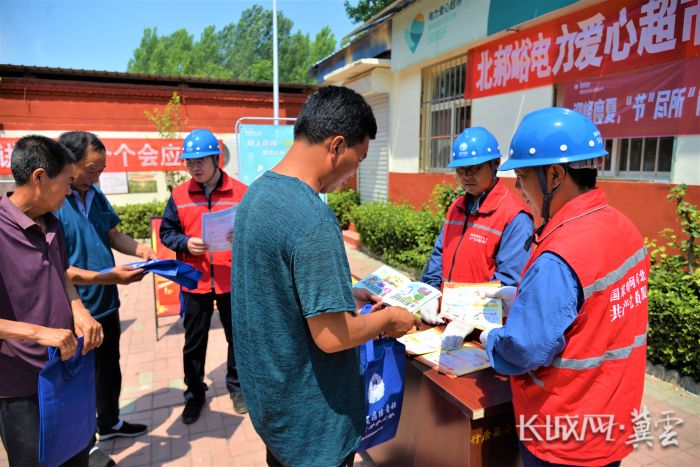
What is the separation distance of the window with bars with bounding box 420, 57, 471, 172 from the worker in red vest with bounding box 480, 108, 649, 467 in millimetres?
5804

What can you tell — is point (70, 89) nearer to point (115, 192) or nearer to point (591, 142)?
point (115, 192)

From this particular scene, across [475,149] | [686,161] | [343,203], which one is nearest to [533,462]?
[475,149]

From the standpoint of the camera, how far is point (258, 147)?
6.52 m

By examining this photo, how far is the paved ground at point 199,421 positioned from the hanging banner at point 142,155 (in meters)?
5.83

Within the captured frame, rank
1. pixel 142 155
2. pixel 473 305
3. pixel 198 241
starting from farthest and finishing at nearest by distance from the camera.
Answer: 1. pixel 142 155
2. pixel 198 241
3. pixel 473 305

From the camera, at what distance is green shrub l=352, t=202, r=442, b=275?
652cm

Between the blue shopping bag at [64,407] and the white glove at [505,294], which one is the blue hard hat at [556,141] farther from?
the blue shopping bag at [64,407]

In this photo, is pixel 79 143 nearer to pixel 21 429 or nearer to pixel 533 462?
pixel 21 429

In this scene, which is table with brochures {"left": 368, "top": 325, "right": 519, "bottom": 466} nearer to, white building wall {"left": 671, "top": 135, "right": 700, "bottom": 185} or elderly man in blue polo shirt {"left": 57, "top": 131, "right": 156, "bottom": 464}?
elderly man in blue polo shirt {"left": 57, "top": 131, "right": 156, "bottom": 464}

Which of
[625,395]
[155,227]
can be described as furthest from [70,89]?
[625,395]

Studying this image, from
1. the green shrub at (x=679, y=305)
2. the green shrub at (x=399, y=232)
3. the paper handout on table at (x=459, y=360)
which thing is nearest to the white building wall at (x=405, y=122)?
the green shrub at (x=399, y=232)

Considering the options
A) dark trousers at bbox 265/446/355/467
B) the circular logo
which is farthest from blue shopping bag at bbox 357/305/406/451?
dark trousers at bbox 265/446/355/467

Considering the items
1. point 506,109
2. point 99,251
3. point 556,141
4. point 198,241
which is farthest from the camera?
point 506,109

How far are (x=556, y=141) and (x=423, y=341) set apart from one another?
1214 mm
